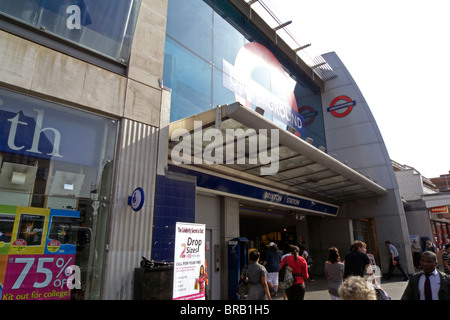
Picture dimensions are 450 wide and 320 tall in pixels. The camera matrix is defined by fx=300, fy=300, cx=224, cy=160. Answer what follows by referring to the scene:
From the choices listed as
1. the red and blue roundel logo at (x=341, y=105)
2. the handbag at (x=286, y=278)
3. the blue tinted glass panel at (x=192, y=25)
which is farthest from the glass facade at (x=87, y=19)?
the red and blue roundel logo at (x=341, y=105)

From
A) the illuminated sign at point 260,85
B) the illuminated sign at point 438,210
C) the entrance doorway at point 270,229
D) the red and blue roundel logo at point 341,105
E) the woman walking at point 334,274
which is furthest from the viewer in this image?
the illuminated sign at point 438,210

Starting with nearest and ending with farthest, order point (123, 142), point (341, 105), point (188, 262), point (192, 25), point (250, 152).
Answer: point (188, 262) → point (123, 142) → point (250, 152) → point (192, 25) → point (341, 105)

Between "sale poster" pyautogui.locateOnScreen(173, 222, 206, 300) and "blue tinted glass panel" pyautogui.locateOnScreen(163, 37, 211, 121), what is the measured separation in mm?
3940

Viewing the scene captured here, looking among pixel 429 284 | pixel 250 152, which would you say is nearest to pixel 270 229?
pixel 250 152

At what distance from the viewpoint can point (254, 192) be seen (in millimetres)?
11406

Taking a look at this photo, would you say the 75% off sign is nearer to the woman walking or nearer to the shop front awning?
the shop front awning

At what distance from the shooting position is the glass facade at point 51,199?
5.01 meters

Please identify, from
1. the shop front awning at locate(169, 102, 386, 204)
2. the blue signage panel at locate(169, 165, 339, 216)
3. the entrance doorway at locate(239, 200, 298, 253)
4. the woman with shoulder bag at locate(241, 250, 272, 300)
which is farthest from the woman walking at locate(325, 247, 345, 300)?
the entrance doorway at locate(239, 200, 298, 253)

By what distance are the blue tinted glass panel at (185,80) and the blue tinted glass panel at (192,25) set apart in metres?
0.34

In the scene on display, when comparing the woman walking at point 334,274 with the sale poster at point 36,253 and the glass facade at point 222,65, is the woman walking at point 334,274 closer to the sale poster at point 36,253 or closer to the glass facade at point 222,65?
the sale poster at point 36,253

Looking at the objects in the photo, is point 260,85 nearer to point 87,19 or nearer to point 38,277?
point 87,19

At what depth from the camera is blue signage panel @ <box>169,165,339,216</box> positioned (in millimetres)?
9273

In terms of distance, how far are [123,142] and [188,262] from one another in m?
2.94

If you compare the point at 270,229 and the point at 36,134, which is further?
the point at 270,229
